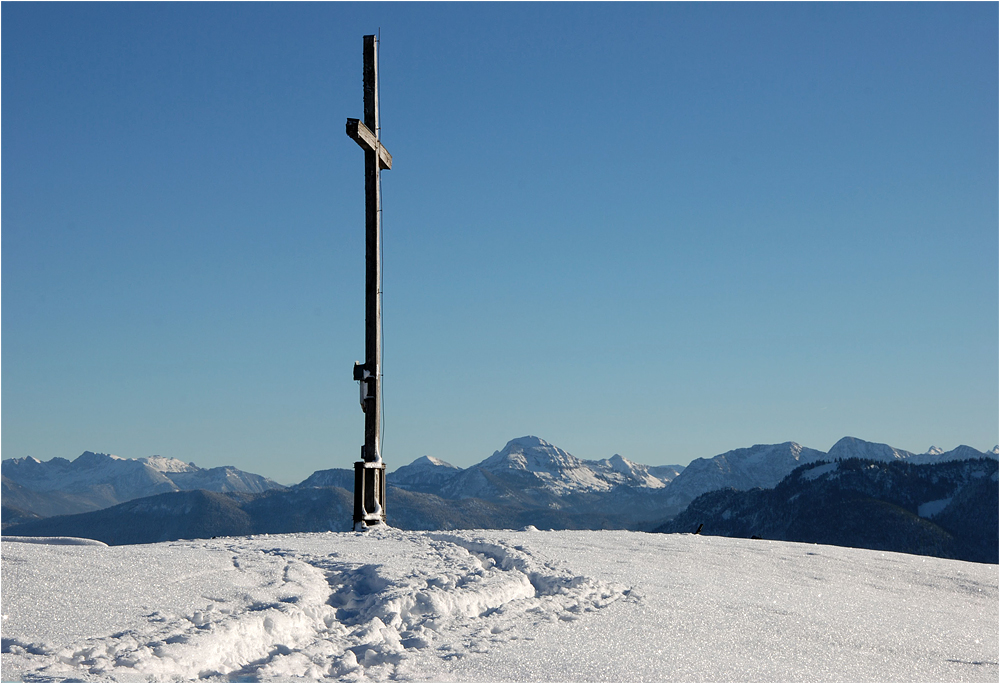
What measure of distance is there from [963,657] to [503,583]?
136 inches

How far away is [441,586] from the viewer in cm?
685

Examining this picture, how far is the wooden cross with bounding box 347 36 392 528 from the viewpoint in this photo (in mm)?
12019

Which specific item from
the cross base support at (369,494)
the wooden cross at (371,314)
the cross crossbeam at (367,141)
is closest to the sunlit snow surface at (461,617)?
the cross base support at (369,494)

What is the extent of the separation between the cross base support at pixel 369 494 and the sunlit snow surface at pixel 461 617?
2.95m

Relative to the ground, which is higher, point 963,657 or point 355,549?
point 355,549

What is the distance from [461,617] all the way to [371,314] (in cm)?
711

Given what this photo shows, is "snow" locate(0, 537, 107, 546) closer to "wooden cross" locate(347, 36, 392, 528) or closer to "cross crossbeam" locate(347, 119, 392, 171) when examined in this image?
"wooden cross" locate(347, 36, 392, 528)

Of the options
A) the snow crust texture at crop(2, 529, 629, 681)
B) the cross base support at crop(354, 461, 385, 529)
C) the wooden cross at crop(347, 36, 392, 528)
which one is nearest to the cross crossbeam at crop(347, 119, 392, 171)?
the wooden cross at crop(347, 36, 392, 528)

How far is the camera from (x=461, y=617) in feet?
20.6

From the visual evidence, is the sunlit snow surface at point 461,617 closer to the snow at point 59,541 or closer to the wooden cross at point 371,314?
the snow at point 59,541

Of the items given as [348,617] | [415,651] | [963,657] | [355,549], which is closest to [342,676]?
[415,651]

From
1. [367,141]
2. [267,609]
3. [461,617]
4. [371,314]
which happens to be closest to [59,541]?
[267,609]

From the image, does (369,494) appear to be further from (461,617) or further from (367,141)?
(461,617)

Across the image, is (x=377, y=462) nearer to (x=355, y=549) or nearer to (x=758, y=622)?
(x=355, y=549)
